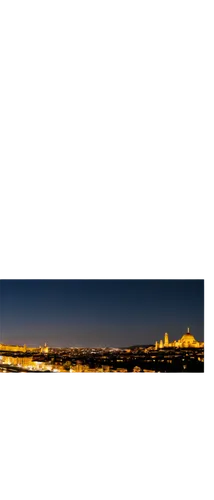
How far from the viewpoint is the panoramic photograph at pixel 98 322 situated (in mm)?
2598

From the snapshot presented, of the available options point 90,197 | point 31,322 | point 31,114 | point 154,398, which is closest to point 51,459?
point 154,398

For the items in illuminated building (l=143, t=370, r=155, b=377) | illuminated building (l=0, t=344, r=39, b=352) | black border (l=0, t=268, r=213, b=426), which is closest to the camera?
black border (l=0, t=268, r=213, b=426)

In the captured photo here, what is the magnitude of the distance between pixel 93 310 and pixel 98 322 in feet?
0.26

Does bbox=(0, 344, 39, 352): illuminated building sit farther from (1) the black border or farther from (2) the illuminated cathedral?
(2) the illuminated cathedral

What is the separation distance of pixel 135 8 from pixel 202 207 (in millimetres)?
1030

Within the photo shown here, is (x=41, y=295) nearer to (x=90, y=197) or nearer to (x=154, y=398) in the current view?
(x=90, y=197)

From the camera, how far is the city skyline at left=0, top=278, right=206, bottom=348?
8.80ft

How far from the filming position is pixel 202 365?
2.50 metres

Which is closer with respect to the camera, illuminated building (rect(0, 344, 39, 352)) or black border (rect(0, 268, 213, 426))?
black border (rect(0, 268, 213, 426))

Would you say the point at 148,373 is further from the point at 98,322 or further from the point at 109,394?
the point at 98,322

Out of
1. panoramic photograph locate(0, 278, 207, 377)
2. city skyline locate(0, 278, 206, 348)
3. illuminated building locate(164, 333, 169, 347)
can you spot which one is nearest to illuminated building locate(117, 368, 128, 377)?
panoramic photograph locate(0, 278, 207, 377)

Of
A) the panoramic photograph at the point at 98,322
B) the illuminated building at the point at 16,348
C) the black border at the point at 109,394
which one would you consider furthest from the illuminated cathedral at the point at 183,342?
the illuminated building at the point at 16,348

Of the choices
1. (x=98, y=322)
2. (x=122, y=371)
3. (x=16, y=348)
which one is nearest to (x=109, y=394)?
(x=122, y=371)

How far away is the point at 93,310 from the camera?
8.98ft
